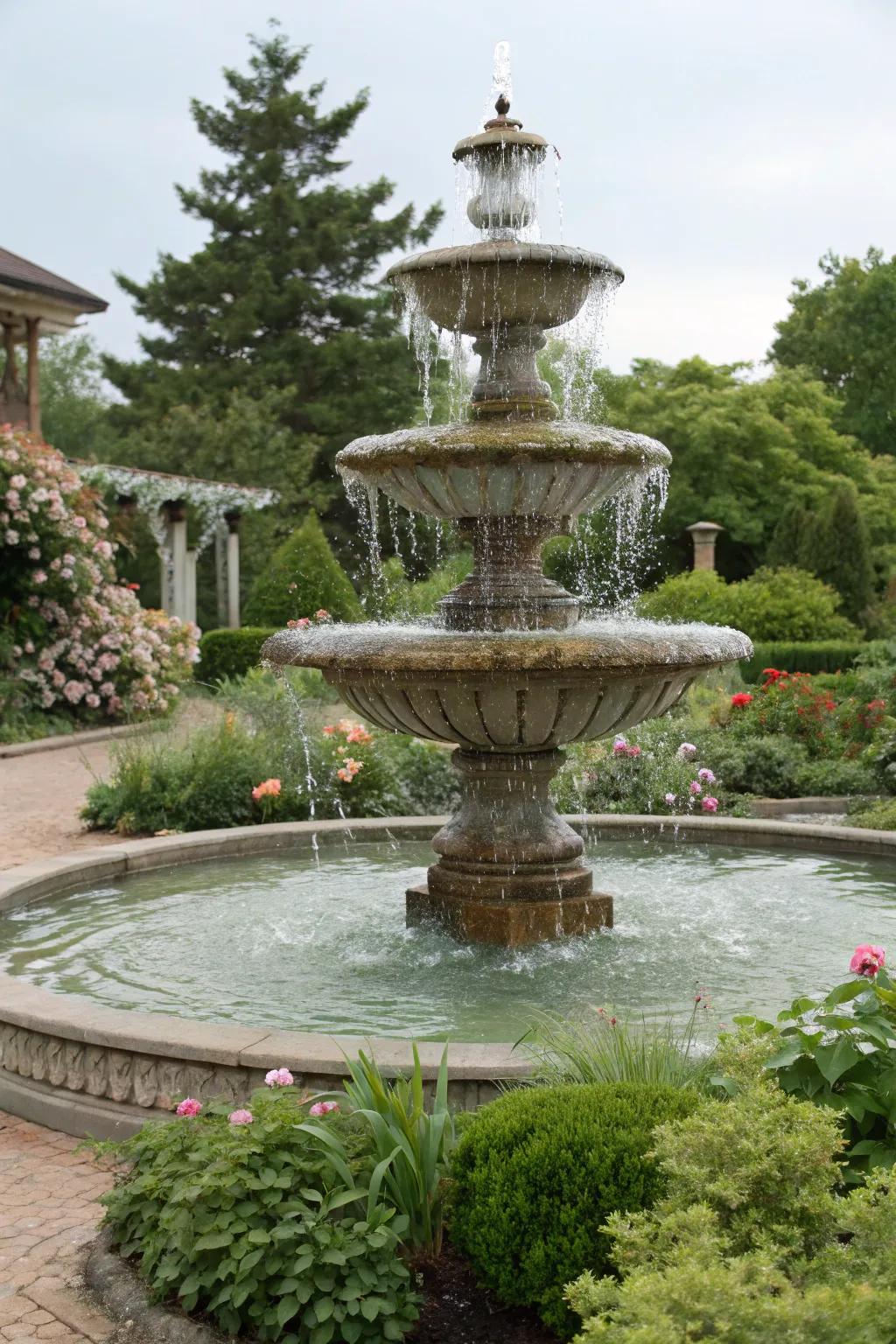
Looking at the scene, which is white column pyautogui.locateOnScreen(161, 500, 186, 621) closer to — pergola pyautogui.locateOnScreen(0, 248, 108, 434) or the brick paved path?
pergola pyautogui.locateOnScreen(0, 248, 108, 434)

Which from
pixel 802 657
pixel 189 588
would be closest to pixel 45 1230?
pixel 802 657

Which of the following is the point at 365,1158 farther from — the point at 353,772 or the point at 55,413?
the point at 55,413

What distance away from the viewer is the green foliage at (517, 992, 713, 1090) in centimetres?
395

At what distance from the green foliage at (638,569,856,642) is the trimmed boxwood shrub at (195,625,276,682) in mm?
5920

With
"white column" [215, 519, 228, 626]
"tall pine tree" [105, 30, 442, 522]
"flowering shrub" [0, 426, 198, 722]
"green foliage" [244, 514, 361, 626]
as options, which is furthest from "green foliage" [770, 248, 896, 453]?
"flowering shrub" [0, 426, 198, 722]

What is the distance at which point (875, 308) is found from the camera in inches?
1671

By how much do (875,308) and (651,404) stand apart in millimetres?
13075

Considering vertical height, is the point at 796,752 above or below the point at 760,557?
below

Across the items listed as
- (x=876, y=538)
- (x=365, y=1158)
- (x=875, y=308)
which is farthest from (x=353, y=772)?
(x=875, y=308)

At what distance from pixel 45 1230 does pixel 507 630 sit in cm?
337

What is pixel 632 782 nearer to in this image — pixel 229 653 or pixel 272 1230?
pixel 272 1230

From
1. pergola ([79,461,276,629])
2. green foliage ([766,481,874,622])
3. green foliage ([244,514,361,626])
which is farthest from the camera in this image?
green foliage ([766,481,874,622])

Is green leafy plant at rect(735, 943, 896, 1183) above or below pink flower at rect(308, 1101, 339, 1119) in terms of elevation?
above

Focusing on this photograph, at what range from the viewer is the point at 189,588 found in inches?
1035
